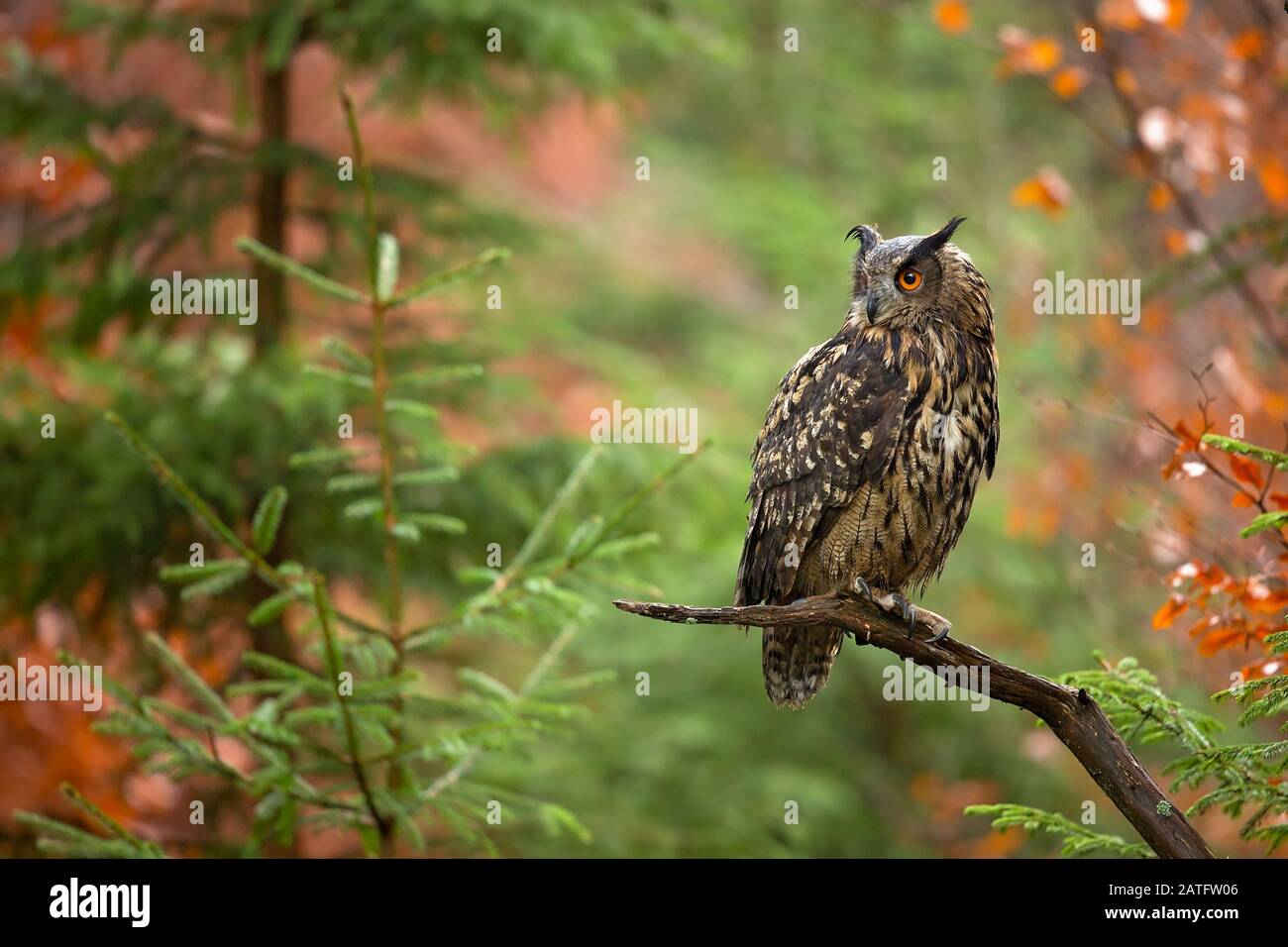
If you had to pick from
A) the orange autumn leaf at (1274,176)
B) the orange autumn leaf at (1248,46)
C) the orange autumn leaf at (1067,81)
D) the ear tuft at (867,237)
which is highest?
the orange autumn leaf at (1067,81)

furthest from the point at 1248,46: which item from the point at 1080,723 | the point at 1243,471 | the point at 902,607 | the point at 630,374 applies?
the point at 1080,723

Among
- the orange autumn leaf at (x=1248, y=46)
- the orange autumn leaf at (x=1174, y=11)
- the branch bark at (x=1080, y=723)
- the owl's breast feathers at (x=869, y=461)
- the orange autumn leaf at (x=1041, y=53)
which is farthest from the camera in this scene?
the orange autumn leaf at (x=1041, y=53)

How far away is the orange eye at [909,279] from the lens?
2.85 meters

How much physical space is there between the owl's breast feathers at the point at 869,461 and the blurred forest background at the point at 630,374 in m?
0.49

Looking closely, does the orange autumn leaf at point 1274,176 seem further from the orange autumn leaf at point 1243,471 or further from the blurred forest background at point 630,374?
the orange autumn leaf at point 1243,471

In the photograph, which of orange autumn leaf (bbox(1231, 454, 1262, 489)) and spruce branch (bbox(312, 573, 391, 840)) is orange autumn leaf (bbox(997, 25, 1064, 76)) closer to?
orange autumn leaf (bbox(1231, 454, 1262, 489))

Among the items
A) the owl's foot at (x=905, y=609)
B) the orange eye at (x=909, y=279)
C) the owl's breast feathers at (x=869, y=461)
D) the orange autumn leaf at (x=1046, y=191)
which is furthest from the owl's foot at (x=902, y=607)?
the orange autumn leaf at (x=1046, y=191)

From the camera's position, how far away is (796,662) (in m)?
3.04

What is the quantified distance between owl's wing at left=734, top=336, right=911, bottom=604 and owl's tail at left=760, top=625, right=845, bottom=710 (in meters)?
0.18

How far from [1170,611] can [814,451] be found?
0.97m

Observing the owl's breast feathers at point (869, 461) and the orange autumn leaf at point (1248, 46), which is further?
the orange autumn leaf at point (1248, 46)

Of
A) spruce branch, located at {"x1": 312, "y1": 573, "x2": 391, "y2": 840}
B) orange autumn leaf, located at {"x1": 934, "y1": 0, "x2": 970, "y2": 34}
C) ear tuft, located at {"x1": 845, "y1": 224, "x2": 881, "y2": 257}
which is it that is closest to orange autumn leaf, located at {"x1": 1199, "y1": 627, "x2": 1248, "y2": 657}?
ear tuft, located at {"x1": 845, "y1": 224, "x2": 881, "y2": 257}

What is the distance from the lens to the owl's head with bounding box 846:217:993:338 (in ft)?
9.25
